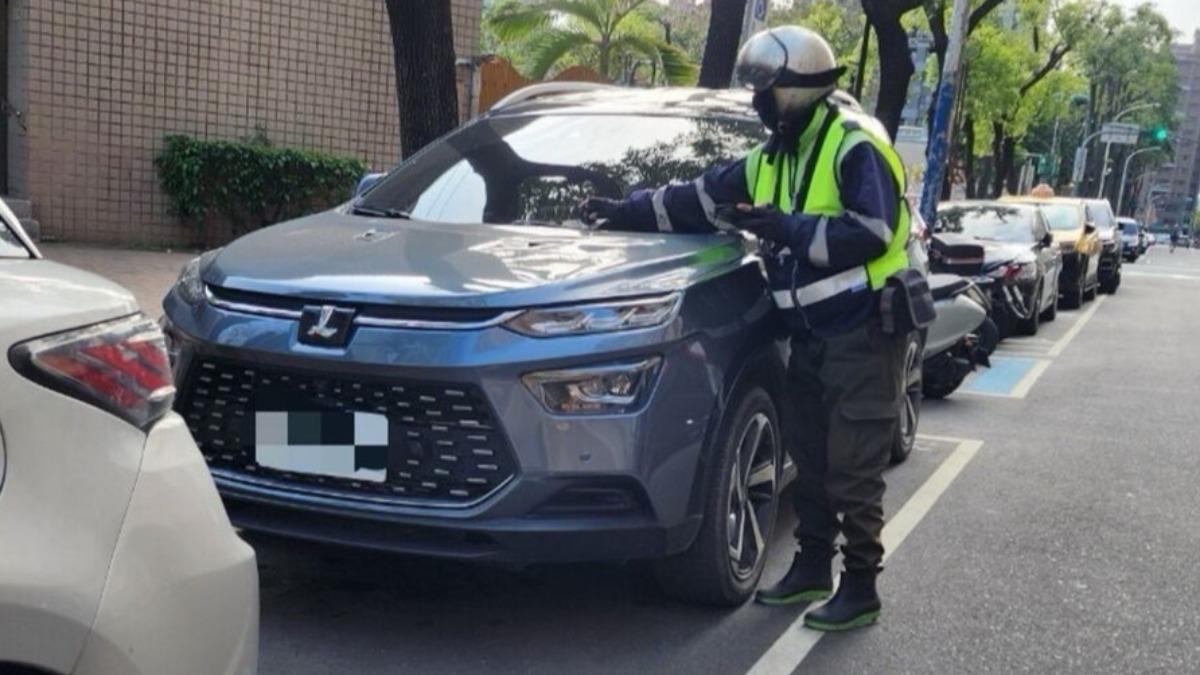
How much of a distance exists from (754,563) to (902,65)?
1230 centimetres

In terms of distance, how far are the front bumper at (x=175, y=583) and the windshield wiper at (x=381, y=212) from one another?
2539 mm

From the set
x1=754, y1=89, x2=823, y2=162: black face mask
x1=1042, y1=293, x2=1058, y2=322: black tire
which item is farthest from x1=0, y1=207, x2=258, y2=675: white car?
x1=1042, y1=293, x2=1058, y2=322: black tire

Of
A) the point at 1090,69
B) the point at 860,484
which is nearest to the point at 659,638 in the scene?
the point at 860,484

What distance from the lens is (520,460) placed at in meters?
3.46

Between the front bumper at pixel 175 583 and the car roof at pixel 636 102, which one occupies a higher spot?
the car roof at pixel 636 102

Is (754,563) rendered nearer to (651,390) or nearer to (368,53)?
(651,390)

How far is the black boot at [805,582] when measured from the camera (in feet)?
14.2

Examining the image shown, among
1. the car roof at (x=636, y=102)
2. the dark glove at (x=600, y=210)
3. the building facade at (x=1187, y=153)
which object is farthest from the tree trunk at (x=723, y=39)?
the building facade at (x=1187, y=153)

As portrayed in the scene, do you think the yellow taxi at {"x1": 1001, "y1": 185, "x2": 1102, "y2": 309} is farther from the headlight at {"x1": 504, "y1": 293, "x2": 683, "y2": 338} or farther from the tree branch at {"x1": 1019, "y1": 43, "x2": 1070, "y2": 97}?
the tree branch at {"x1": 1019, "y1": 43, "x2": 1070, "y2": 97}

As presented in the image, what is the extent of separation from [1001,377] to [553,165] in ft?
21.7

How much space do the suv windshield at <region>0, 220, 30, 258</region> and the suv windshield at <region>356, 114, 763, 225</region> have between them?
2.31m

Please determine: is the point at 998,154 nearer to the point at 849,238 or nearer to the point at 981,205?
the point at 981,205

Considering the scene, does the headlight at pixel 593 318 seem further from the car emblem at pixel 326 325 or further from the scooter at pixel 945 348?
the scooter at pixel 945 348

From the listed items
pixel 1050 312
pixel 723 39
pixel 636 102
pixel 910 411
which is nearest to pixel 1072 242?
→ pixel 1050 312
